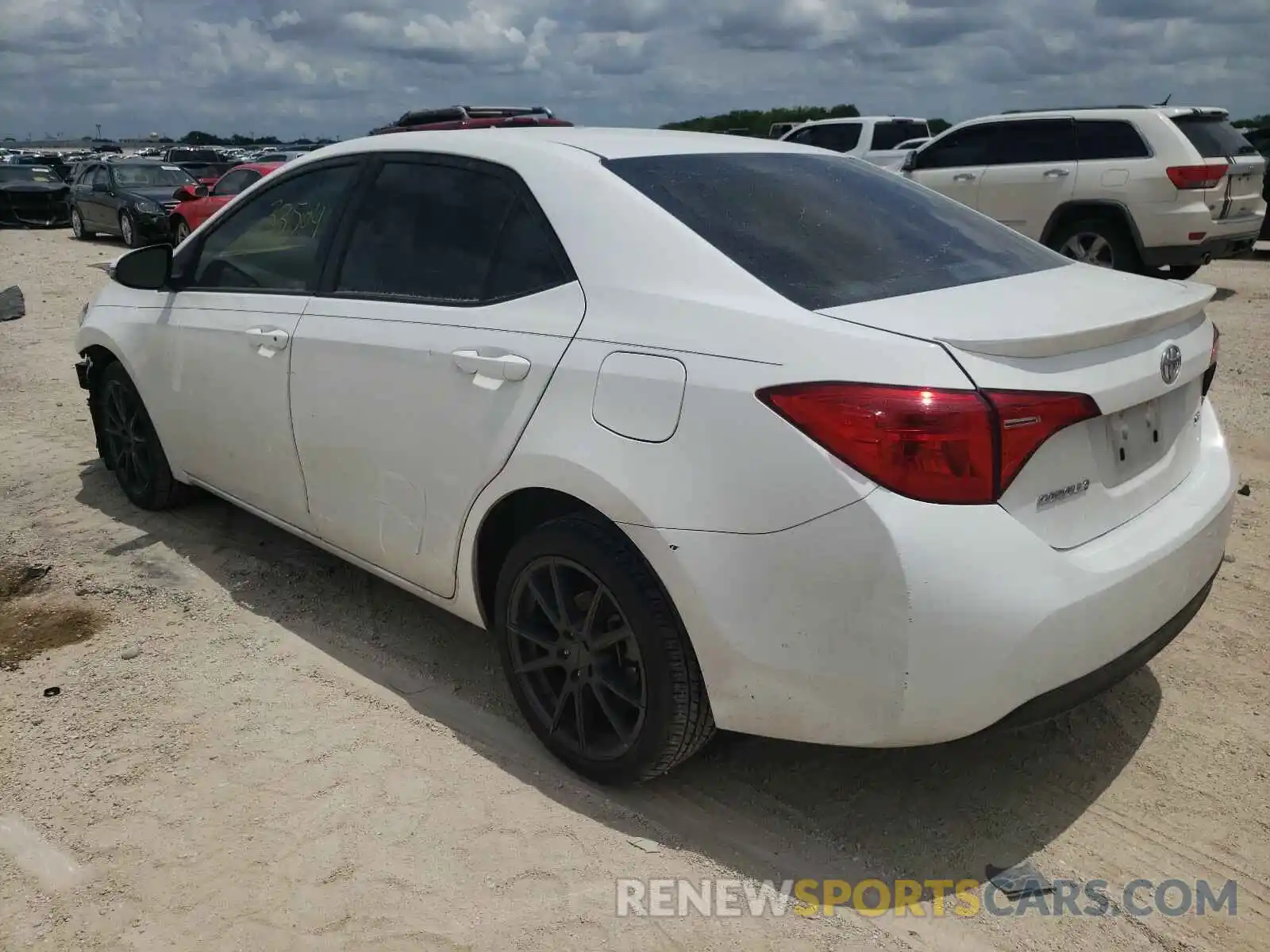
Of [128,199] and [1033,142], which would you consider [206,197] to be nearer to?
[128,199]

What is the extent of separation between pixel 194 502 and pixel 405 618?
1.78m

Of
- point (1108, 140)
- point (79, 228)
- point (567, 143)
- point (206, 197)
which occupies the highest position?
point (1108, 140)

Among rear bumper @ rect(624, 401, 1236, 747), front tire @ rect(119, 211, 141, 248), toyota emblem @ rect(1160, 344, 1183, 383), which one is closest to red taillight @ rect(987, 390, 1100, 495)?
rear bumper @ rect(624, 401, 1236, 747)

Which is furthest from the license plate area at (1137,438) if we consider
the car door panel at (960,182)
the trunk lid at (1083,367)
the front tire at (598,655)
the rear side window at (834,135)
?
the rear side window at (834,135)

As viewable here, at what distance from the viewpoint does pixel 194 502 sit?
5.24m

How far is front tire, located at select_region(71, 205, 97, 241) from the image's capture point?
21.2 meters

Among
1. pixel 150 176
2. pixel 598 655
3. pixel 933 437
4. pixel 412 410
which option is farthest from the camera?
pixel 150 176

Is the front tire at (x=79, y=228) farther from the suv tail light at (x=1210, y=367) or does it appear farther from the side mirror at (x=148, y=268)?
the suv tail light at (x=1210, y=367)

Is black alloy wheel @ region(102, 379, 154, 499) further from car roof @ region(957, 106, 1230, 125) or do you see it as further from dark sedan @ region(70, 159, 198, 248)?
dark sedan @ region(70, 159, 198, 248)

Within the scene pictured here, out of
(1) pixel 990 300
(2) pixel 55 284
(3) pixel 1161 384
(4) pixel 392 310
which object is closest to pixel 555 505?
(4) pixel 392 310

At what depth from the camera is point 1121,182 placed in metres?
10.3

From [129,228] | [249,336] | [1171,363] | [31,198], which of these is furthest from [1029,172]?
[31,198]

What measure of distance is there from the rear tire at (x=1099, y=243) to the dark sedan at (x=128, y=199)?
1481 centimetres

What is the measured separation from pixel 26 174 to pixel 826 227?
86.9ft
